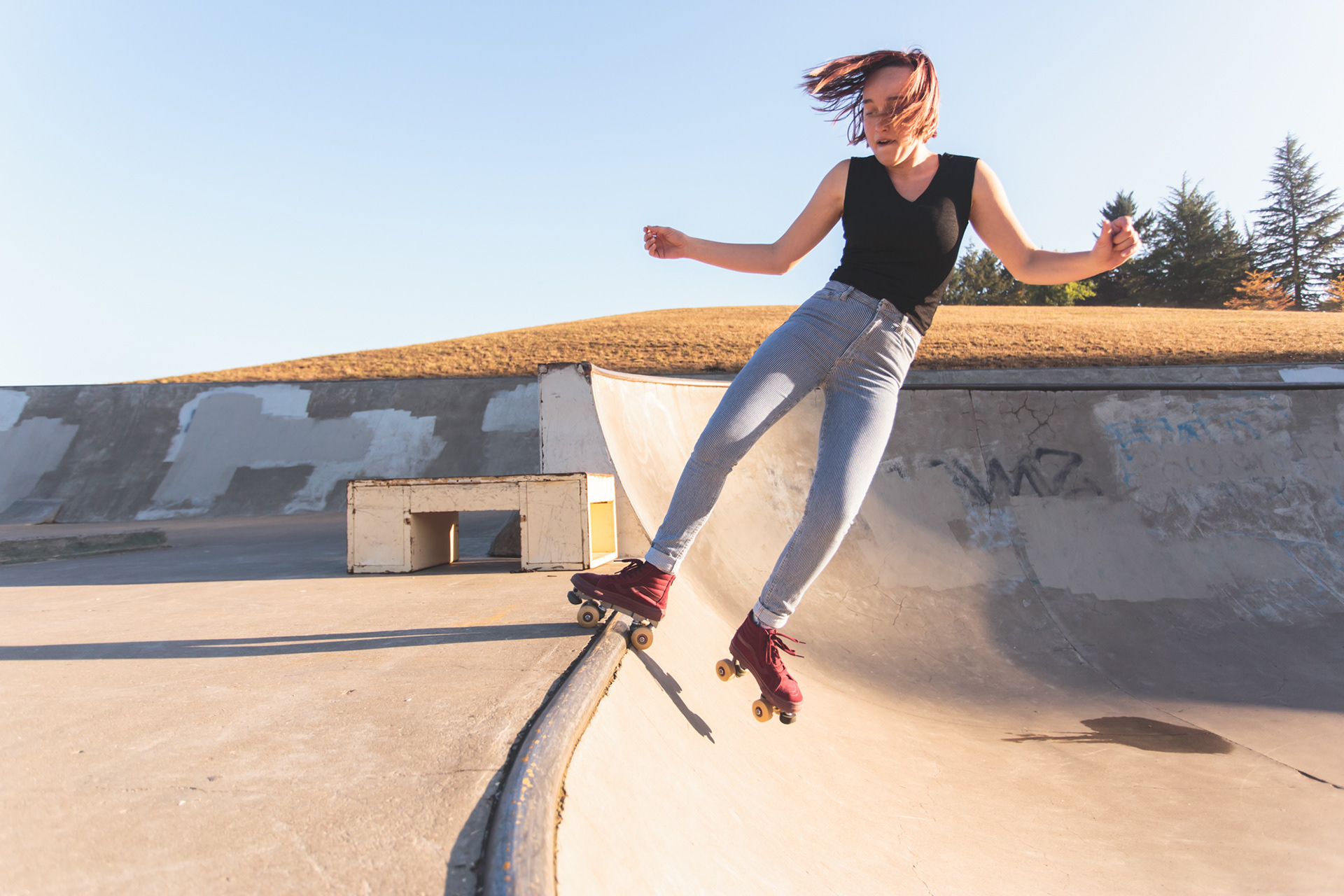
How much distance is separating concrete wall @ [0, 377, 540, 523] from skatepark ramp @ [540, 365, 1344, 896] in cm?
865

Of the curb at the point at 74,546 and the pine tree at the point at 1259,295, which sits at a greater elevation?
the pine tree at the point at 1259,295

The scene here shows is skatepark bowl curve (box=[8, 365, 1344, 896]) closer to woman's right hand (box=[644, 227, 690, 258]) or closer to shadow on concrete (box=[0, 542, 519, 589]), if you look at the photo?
shadow on concrete (box=[0, 542, 519, 589])

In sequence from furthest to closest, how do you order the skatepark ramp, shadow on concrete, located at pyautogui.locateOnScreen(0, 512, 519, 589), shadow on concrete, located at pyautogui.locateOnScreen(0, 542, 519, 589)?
shadow on concrete, located at pyautogui.locateOnScreen(0, 512, 519, 589) < shadow on concrete, located at pyautogui.locateOnScreen(0, 542, 519, 589) < the skatepark ramp

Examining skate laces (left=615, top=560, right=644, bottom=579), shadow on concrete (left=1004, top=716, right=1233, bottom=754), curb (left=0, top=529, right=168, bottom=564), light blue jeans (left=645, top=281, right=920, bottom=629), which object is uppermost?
light blue jeans (left=645, top=281, right=920, bottom=629)

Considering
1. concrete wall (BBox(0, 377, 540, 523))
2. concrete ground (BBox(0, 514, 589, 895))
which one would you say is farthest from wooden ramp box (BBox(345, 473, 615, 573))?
concrete wall (BBox(0, 377, 540, 523))

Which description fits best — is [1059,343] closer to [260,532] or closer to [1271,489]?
[1271,489]

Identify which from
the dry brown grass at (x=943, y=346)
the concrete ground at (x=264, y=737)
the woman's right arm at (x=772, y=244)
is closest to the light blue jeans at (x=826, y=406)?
the woman's right arm at (x=772, y=244)

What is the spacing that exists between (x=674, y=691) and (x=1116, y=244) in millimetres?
1828

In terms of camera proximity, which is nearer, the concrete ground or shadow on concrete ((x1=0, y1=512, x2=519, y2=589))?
the concrete ground

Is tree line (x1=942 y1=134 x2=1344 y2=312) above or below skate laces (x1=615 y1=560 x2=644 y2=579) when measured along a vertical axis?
above

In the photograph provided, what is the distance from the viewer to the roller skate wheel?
2.40 m

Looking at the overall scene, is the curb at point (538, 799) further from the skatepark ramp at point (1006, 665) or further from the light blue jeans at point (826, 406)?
the light blue jeans at point (826, 406)

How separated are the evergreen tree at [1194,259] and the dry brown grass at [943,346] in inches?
827

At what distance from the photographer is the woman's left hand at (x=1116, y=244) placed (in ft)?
6.47
